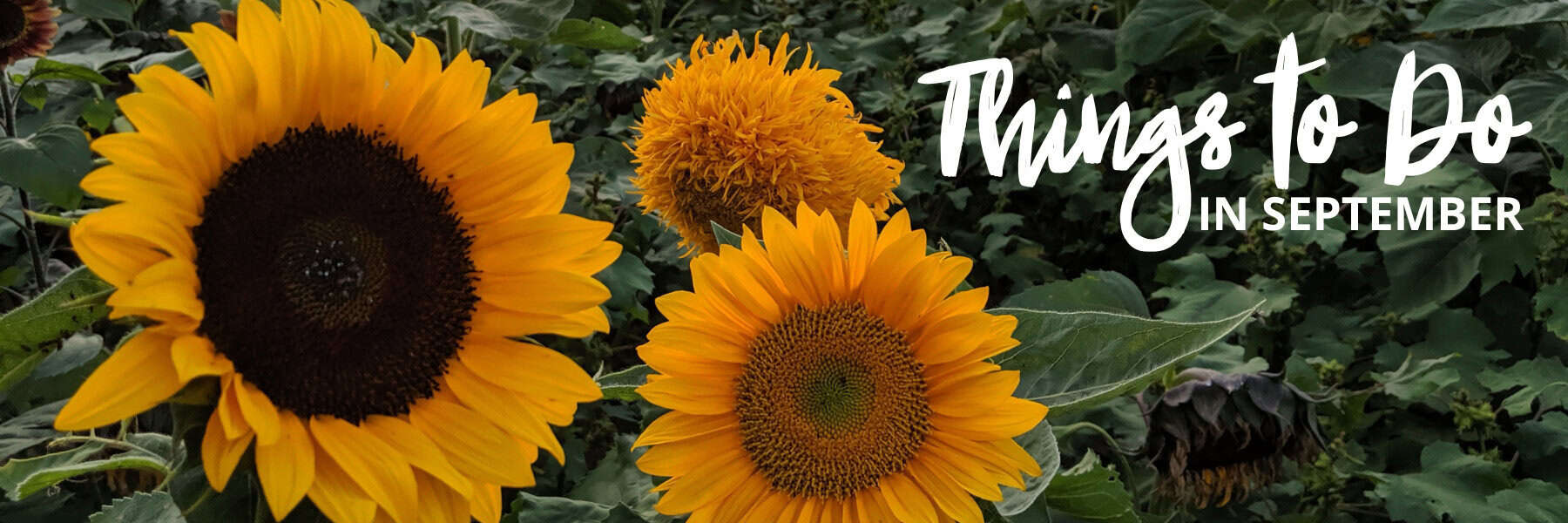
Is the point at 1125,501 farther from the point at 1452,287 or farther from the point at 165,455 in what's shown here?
the point at 1452,287

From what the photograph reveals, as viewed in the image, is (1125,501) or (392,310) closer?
(392,310)

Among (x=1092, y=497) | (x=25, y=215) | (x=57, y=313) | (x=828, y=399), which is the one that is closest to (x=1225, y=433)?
(x=1092, y=497)

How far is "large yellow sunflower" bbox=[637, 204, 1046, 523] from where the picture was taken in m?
0.70

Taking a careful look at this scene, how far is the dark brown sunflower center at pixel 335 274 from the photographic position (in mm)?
549

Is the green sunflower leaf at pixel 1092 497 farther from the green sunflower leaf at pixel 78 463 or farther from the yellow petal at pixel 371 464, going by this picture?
the green sunflower leaf at pixel 78 463

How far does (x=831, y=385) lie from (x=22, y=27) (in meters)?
0.92

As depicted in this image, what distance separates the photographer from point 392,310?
0.62 m

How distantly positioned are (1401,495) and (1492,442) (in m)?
A: 0.47

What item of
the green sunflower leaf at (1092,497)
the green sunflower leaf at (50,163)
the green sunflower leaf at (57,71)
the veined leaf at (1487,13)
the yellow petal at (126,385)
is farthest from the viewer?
the veined leaf at (1487,13)

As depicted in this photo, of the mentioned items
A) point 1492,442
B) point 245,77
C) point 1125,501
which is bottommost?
point 1492,442

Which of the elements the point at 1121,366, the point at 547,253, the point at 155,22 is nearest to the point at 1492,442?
the point at 1121,366

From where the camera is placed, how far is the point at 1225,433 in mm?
1070

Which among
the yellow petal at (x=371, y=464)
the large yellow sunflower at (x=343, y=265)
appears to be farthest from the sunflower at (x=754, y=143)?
the yellow petal at (x=371, y=464)

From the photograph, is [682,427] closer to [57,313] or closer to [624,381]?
[624,381]
